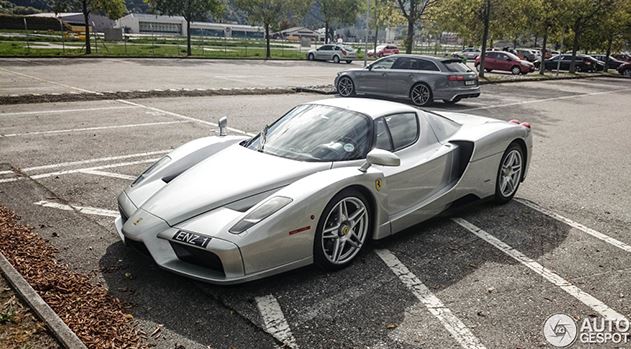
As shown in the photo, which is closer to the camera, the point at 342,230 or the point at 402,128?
the point at 342,230

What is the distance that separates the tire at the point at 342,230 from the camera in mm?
3848

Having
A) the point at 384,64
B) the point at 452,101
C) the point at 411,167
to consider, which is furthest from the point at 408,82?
the point at 411,167

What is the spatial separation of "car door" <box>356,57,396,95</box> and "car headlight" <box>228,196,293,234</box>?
12978 millimetres

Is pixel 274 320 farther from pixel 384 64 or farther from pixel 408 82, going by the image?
pixel 384 64

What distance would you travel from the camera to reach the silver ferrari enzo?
353 centimetres

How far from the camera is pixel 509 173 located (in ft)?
19.5

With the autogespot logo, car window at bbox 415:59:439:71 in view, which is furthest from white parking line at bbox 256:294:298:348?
car window at bbox 415:59:439:71

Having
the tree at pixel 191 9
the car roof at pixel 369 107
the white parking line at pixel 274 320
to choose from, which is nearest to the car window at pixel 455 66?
the car roof at pixel 369 107

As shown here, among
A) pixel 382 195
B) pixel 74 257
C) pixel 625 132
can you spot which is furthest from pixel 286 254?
pixel 625 132

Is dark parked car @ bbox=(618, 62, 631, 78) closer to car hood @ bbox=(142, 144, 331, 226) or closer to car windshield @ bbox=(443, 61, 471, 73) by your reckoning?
car windshield @ bbox=(443, 61, 471, 73)

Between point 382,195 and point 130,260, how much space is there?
6.97ft

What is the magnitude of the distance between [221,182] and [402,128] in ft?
6.19

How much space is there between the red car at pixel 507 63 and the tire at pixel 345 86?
2051 cm

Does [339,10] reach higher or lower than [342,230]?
higher
